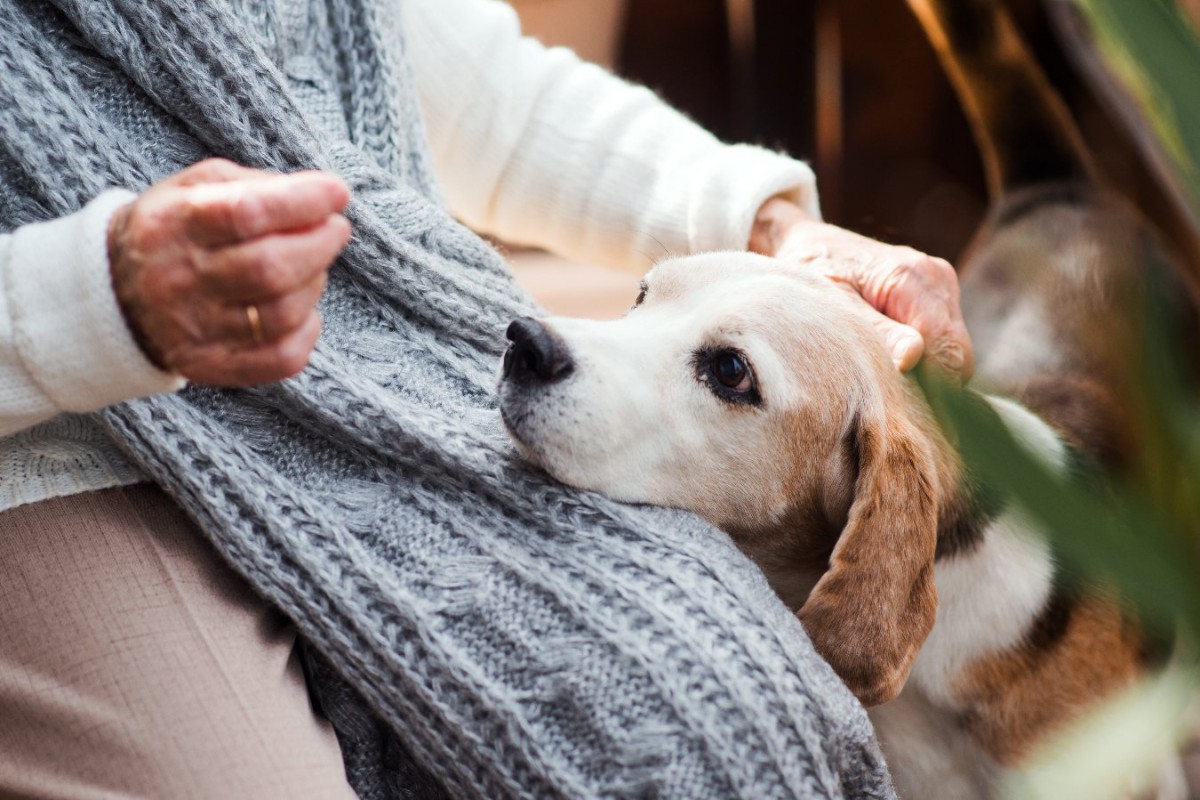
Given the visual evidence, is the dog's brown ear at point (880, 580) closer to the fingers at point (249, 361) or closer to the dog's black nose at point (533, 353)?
the dog's black nose at point (533, 353)

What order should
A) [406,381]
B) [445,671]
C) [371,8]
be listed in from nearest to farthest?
[445,671], [406,381], [371,8]

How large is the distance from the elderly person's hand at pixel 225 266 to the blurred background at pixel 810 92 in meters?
1.60

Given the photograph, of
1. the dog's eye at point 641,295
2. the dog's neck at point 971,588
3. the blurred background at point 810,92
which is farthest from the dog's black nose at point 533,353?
the blurred background at point 810,92

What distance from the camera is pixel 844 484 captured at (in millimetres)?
936

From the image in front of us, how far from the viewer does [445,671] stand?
0.70 metres

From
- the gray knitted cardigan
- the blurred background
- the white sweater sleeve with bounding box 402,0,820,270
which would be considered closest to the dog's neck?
the gray knitted cardigan

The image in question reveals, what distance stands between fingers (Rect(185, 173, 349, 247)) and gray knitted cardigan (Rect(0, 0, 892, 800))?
0.22 meters

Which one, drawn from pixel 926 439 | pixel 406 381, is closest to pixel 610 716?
pixel 406 381

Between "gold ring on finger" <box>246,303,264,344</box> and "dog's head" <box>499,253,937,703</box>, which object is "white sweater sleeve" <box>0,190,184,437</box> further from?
"dog's head" <box>499,253,937,703</box>

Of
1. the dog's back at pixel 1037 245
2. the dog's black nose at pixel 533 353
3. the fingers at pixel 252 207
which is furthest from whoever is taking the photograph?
the dog's back at pixel 1037 245

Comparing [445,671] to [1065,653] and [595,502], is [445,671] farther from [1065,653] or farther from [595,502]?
[1065,653]

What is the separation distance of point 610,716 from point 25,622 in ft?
1.29

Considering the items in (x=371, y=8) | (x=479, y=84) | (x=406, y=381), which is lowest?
(x=406, y=381)

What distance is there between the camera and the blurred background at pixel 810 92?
2348 mm
